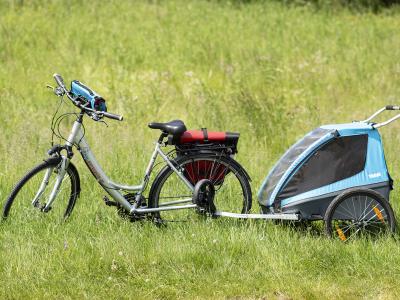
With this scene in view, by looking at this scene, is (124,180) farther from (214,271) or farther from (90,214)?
(214,271)

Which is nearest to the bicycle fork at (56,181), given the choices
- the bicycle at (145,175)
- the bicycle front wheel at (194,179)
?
the bicycle at (145,175)

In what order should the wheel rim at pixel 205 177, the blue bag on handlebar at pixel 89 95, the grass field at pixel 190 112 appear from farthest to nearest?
the wheel rim at pixel 205 177
the blue bag on handlebar at pixel 89 95
the grass field at pixel 190 112

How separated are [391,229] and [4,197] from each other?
330 centimetres

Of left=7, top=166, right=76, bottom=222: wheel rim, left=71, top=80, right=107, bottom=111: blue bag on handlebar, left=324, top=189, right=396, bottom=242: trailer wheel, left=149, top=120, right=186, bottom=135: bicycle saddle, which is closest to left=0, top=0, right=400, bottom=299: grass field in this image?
left=7, top=166, right=76, bottom=222: wheel rim

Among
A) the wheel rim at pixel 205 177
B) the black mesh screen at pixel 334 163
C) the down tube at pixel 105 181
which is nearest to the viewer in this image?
the black mesh screen at pixel 334 163

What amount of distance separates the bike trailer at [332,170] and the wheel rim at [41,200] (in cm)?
168

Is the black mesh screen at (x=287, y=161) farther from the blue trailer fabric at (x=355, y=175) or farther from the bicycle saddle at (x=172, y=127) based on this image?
the bicycle saddle at (x=172, y=127)

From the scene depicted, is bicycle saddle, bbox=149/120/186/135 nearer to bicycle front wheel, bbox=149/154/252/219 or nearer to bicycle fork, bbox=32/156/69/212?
bicycle front wheel, bbox=149/154/252/219

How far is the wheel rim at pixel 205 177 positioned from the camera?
6.24m

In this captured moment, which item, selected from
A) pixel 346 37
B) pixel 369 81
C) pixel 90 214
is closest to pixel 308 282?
pixel 90 214

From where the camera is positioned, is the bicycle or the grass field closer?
the grass field

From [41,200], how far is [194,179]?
122cm

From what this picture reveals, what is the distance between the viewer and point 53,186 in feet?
19.6

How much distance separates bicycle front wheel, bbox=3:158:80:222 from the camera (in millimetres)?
5895
